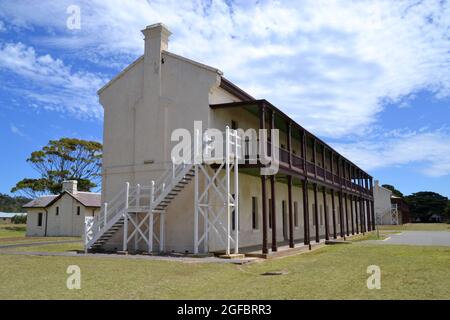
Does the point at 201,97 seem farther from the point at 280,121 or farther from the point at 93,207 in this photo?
the point at 93,207

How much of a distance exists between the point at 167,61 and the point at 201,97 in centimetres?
273

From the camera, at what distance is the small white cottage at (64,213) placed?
37625mm

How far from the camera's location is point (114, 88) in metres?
20.9

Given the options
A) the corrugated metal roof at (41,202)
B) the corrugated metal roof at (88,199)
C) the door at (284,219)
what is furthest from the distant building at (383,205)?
the corrugated metal roof at (41,202)

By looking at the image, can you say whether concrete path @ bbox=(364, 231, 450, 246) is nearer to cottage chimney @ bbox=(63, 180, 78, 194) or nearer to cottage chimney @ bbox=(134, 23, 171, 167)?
cottage chimney @ bbox=(134, 23, 171, 167)

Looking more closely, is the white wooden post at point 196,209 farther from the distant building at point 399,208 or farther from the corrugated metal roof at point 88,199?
the distant building at point 399,208

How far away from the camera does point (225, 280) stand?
10.0 m

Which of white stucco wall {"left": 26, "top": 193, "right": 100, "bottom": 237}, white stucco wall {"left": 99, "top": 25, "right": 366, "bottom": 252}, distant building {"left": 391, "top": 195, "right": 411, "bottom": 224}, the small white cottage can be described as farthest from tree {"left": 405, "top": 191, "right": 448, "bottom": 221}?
white stucco wall {"left": 99, "top": 25, "right": 366, "bottom": 252}

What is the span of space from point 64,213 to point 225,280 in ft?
105

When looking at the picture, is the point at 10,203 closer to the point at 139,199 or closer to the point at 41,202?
the point at 41,202

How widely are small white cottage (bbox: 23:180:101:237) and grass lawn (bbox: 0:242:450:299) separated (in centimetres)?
2435

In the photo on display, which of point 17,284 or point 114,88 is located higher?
point 114,88
